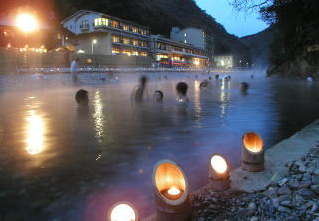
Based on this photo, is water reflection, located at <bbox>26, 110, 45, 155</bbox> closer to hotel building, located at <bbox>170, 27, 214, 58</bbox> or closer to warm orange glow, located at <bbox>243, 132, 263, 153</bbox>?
warm orange glow, located at <bbox>243, 132, 263, 153</bbox>

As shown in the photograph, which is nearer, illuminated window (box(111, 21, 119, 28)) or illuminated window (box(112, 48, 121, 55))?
illuminated window (box(112, 48, 121, 55))

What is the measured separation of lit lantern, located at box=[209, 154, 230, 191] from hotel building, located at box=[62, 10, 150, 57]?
170ft

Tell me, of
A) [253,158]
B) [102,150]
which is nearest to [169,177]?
[253,158]

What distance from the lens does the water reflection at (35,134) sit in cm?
643

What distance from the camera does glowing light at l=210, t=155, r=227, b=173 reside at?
12.0 ft

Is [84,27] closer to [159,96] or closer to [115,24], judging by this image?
[115,24]

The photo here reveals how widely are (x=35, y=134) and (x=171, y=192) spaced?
613 cm

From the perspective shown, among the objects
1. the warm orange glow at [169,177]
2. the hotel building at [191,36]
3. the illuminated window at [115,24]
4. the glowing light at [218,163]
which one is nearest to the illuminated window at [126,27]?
the illuminated window at [115,24]

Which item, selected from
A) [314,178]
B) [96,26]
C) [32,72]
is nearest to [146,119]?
[314,178]

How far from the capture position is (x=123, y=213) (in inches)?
107

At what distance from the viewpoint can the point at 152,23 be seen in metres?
87.6

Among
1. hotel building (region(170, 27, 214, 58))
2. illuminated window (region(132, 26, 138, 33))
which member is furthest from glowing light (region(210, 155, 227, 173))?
hotel building (region(170, 27, 214, 58))

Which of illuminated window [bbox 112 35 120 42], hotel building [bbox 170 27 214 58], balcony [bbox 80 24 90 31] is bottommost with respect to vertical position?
illuminated window [bbox 112 35 120 42]

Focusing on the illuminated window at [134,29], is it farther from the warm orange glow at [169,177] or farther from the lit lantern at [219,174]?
the warm orange glow at [169,177]
